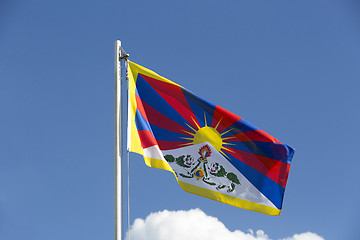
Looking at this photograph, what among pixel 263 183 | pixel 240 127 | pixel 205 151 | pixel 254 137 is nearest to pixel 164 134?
pixel 205 151

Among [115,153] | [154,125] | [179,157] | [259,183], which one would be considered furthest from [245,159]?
[115,153]

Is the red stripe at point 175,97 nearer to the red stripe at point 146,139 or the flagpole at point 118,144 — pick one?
the red stripe at point 146,139

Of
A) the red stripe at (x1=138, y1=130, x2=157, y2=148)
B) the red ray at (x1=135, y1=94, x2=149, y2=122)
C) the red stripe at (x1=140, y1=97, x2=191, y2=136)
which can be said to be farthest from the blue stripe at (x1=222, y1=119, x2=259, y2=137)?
the red ray at (x1=135, y1=94, x2=149, y2=122)

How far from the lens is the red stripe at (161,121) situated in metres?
12.3

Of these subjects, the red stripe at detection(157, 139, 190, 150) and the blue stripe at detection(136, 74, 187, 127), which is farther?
the blue stripe at detection(136, 74, 187, 127)

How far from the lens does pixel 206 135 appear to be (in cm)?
1252

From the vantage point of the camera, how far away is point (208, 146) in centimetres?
1244

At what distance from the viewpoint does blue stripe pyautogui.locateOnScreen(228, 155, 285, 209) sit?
12.2 m

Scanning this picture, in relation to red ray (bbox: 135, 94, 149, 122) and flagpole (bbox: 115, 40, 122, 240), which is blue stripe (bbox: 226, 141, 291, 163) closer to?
red ray (bbox: 135, 94, 149, 122)

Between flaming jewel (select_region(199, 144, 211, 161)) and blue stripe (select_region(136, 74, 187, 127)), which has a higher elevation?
blue stripe (select_region(136, 74, 187, 127))

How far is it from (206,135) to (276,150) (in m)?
1.91

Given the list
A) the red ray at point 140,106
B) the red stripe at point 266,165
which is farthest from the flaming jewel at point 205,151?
the red ray at point 140,106

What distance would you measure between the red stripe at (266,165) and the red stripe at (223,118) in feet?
2.12

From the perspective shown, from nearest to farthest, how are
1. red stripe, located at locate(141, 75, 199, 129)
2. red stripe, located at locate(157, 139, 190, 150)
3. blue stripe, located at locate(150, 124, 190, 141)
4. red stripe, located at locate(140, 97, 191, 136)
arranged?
1. red stripe, located at locate(157, 139, 190, 150)
2. blue stripe, located at locate(150, 124, 190, 141)
3. red stripe, located at locate(140, 97, 191, 136)
4. red stripe, located at locate(141, 75, 199, 129)
